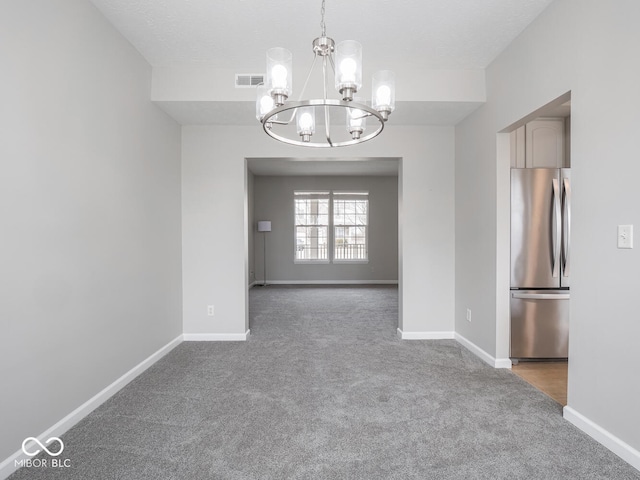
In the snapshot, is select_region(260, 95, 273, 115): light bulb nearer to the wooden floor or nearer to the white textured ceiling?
the white textured ceiling

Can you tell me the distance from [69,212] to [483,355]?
11.6ft

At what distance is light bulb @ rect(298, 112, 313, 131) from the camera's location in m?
2.20

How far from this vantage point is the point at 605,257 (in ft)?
6.44

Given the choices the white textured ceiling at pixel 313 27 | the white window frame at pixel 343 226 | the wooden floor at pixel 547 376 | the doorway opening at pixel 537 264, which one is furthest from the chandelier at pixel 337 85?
the white window frame at pixel 343 226

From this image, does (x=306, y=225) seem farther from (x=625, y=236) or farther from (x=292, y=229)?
(x=625, y=236)

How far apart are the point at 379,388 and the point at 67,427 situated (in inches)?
81.8


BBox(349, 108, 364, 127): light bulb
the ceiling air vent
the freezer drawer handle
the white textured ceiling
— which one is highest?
the white textured ceiling

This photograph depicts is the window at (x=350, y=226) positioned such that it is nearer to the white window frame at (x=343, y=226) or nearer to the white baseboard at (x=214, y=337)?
the white window frame at (x=343, y=226)

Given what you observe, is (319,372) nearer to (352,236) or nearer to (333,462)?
(333,462)

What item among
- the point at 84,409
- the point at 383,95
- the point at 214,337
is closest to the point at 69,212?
the point at 84,409

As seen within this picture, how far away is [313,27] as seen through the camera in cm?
270

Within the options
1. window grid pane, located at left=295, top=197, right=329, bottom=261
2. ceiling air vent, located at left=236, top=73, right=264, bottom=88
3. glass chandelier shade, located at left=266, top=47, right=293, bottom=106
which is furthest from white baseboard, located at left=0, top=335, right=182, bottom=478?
window grid pane, located at left=295, top=197, right=329, bottom=261

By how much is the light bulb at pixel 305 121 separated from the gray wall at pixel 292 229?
6.65 m

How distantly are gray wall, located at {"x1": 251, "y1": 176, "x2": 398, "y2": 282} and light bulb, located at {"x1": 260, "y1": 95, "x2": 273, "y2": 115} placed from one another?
6786mm
